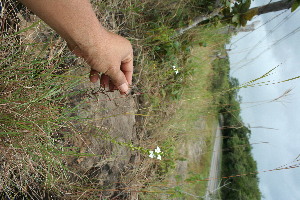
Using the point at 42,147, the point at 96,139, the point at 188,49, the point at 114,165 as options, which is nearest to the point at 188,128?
the point at 188,49

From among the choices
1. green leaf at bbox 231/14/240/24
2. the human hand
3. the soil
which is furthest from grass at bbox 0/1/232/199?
green leaf at bbox 231/14/240/24

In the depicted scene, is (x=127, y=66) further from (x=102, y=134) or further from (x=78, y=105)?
(x=102, y=134)

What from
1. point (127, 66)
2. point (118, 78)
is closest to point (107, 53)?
point (118, 78)

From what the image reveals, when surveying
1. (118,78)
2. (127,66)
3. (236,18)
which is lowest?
(118,78)

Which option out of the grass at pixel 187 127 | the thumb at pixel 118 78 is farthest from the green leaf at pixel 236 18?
the thumb at pixel 118 78

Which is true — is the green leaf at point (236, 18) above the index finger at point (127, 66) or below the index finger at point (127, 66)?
above

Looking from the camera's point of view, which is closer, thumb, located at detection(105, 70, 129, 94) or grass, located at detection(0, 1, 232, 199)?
thumb, located at detection(105, 70, 129, 94)

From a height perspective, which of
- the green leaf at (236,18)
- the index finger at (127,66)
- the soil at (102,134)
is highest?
the green leaf at (236,18)

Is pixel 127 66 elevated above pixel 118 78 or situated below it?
above

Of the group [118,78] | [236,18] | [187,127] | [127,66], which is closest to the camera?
[118,78]

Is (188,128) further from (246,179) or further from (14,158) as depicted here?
(246,179)

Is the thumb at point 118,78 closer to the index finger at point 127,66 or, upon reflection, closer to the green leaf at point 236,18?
the index finger at point 127,66

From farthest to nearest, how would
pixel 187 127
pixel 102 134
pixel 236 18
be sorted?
pixel 187 127 → pixel 236 18 → pixel 102 134

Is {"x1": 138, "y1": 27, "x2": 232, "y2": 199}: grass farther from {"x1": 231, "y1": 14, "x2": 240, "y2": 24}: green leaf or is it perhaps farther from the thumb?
the thumb
